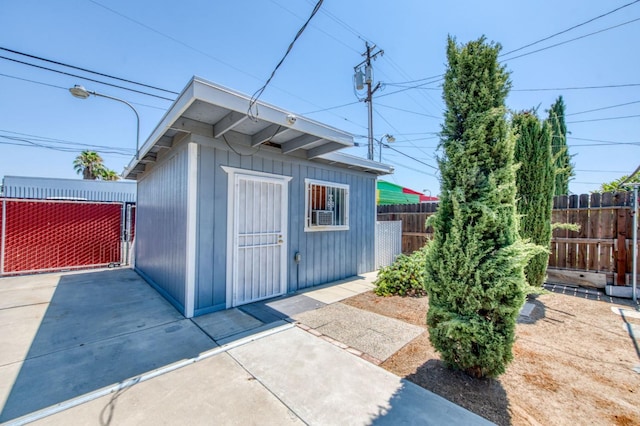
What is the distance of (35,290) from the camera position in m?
5.05

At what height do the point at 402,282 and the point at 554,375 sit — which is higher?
the point at 402,282

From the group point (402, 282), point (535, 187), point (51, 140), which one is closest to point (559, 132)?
point (535, 187)

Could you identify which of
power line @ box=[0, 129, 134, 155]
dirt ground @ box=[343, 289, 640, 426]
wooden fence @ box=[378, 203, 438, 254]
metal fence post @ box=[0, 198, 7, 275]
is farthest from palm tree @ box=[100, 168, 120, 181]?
dirt ground @ box=[343, 289, 640, 426]

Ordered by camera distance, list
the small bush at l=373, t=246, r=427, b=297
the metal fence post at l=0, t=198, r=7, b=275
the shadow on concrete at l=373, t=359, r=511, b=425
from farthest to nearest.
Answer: the metal fence post at l=0, t=198, r=7, b=275 < the small bush at l=373, t=246, r=427, b=297 < the shadow on concrete at l=373, t=359, r=511, b=425

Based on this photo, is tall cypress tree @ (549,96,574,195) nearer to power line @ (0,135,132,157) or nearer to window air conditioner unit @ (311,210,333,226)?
window air conditioner unit @ (311,210,333,226)

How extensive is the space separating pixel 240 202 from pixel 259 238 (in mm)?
703

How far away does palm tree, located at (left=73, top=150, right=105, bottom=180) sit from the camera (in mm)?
22281

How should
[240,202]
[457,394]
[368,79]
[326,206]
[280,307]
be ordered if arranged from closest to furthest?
[457,394] → [280,307] → [240,202] → [326,206] → [368,79]

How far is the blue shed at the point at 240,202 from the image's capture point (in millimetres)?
3652

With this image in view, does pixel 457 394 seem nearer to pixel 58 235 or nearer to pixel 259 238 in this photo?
pixel 259 238

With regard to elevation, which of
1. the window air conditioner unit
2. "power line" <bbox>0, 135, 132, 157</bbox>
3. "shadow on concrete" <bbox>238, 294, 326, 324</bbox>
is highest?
"power line" <bbox>0, 135, 132, 157</bbox>

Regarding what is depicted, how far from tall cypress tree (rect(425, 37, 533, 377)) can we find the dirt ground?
0.73 ft

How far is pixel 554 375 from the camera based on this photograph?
2.34m

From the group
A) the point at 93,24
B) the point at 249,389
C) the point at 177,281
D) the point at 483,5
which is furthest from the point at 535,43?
the point at 93,24
